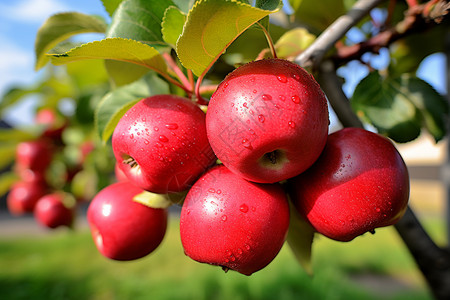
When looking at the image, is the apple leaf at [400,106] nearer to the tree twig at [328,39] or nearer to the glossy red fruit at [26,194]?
the tree twig at [328,39]

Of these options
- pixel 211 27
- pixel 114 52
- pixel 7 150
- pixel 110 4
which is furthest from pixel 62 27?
pixel 7 150

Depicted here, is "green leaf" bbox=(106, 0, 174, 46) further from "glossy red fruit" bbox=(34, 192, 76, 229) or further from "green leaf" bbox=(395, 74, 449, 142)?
"glossy red fruit" bbox=(34, 192, 76, 229)

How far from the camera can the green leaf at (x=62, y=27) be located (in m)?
0.54

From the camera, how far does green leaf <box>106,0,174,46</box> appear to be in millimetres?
430

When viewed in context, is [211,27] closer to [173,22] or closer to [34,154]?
[173,22]

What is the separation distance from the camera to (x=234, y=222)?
0.35m

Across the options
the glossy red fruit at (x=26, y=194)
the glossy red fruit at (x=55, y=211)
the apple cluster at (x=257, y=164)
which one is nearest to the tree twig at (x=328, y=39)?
the apple cluster at (x=257, y=164)

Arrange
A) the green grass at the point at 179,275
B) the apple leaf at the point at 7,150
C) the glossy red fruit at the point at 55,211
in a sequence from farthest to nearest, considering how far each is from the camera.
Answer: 1. the green grass at the point at 179,275
2. the apple leaf at the point at 7,150
3. the glossy red fruit at the point at 55,211

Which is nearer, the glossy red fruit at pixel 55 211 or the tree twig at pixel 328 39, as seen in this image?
the tree twig at pixel 328 39

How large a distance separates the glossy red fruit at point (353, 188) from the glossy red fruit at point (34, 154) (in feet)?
3.51

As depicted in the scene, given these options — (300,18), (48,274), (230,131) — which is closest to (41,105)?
(300,18)

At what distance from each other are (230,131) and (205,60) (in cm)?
10

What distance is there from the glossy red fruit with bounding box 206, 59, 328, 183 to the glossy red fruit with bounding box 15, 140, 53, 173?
1036 mm

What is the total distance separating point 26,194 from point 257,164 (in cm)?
120
